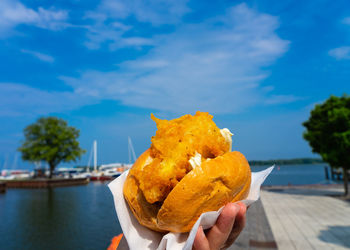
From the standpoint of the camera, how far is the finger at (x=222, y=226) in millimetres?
2018

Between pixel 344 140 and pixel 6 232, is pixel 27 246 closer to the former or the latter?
pixel 6 232

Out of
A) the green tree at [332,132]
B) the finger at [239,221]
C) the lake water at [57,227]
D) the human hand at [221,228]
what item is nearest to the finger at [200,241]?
the human hand at [221,228]

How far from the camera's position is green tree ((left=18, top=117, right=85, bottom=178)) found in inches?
2370

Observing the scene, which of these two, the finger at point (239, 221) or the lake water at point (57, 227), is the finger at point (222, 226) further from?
the lake water at point (57, 227)

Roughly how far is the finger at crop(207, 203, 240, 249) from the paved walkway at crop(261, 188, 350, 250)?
7.17 m

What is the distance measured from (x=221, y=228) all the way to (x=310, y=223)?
11.1 meters

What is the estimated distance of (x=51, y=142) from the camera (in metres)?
61.4

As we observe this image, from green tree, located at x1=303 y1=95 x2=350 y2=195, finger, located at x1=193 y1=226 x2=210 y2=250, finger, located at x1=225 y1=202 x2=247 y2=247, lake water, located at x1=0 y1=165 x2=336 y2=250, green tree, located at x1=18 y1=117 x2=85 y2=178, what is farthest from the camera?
green tree, located at x1=18 y1=117 x2=85 y2=178

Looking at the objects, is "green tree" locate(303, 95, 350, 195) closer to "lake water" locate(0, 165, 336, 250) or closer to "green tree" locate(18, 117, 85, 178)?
"lake water" locate(0, 165, 336, 250)

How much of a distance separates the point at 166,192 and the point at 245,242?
24.8ft

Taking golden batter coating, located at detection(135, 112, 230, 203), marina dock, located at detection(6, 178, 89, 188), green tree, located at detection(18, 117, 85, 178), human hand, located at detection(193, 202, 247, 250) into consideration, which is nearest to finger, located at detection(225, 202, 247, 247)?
human hand, located at detection(193, 202, 247, 250)

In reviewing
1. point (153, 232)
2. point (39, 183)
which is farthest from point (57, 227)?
point (39, 183)

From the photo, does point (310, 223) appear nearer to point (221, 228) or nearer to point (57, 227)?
point (221, 228)

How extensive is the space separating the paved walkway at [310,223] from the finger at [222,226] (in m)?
7.17
